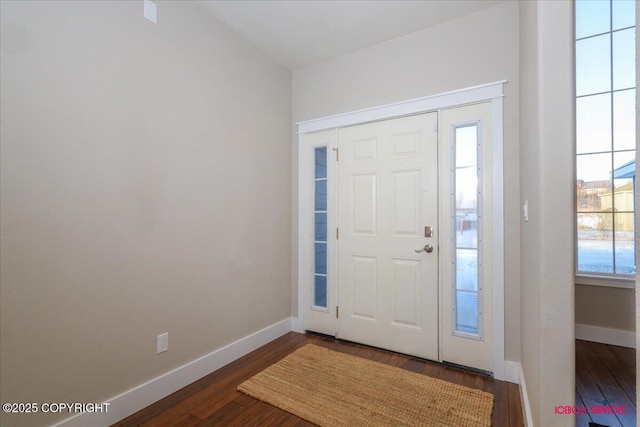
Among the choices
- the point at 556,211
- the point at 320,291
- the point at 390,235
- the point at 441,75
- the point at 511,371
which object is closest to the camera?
the point at 556,211

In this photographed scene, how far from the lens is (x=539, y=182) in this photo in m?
1.24

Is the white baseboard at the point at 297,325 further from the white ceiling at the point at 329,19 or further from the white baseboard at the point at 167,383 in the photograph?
the white ceiling at the point at 329,19

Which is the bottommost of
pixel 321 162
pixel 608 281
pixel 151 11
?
pixel 608 281

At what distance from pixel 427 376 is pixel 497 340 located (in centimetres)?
60

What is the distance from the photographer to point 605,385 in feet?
6.68

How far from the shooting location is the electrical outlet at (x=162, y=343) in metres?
2.01

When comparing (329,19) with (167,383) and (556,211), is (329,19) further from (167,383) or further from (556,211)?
(167,383)

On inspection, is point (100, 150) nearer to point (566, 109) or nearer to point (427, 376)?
point (566, 109)

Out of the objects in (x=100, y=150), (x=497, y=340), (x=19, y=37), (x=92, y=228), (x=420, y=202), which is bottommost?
(x=497, y=340)

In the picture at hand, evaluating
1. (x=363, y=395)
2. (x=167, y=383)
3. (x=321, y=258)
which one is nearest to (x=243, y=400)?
(x=167, y=383)

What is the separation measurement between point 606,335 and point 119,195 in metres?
4.25

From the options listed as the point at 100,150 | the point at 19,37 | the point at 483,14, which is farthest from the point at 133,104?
the point at 483,14

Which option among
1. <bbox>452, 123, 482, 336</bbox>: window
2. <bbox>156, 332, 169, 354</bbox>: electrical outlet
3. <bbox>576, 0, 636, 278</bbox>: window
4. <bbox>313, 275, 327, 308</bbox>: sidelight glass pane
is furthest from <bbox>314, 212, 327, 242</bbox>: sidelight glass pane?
<bbox>576, 0, 636, 278</bbox>: window

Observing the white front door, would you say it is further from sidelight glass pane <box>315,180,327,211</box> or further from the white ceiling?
the white ceiling
